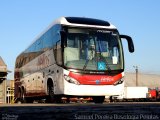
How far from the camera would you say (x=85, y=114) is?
665cm

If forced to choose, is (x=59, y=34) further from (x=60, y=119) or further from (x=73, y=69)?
(x=60, y=119)

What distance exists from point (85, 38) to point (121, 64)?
1.90 metres

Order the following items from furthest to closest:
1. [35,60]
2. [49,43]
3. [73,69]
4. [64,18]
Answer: [35,60] < [49,43] < [64,18] < [73,69]

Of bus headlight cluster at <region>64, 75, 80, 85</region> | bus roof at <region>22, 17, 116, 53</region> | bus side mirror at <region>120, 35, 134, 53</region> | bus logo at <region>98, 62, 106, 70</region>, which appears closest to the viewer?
bus headlight cluster at <region>64, 75, 80, 85</region>

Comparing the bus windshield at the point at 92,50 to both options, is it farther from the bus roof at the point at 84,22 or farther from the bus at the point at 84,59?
the bus roof at the point at 84,22

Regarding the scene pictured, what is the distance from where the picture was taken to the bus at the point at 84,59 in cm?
1598

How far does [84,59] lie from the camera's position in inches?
633

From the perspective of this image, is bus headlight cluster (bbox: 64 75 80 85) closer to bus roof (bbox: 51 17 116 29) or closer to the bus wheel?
the bus wheel

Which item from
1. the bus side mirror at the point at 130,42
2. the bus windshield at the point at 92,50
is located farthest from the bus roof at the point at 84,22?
the bus side mirror at the point at 130,42

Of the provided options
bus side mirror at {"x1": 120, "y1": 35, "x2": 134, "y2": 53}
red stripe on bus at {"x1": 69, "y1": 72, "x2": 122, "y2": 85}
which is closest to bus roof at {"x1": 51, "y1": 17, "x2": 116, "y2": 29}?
bus side mirror at {"x1": 120, "y1": 35, "x2": 134, "y2": 53}

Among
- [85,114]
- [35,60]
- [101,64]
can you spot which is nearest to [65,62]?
[101,64]

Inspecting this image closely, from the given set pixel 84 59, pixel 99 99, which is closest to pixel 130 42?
pixel 84 59

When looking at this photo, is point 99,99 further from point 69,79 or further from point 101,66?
point 69,79

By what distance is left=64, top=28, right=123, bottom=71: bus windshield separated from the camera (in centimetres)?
1602
